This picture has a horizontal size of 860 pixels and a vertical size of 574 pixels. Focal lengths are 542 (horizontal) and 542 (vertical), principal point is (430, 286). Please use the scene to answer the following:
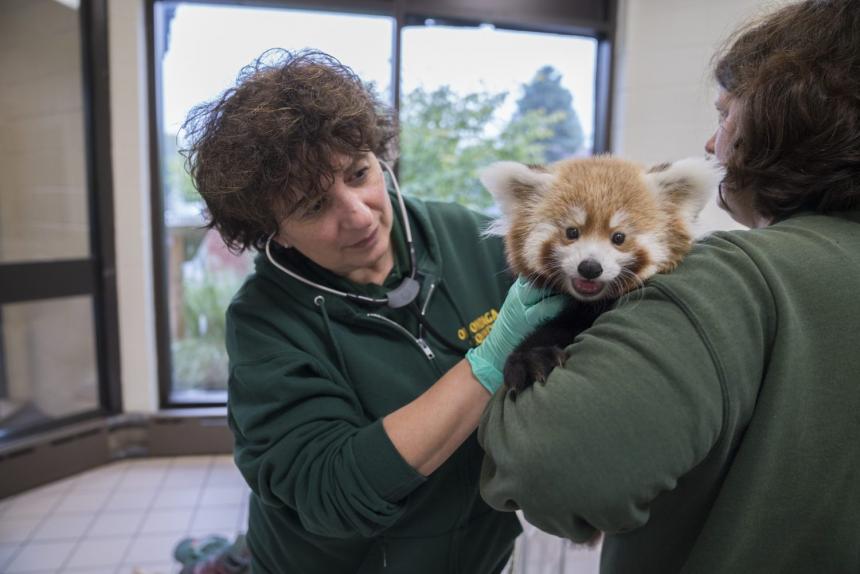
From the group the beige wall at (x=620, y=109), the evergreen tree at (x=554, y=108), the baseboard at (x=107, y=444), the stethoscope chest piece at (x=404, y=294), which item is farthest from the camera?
the evergreen tree at (x=554, y=108)

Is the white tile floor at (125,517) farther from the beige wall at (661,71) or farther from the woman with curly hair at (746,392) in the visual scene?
the beige wall at (661,71)

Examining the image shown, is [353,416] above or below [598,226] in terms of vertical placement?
below

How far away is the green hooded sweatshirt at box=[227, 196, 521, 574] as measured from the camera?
3.19ft

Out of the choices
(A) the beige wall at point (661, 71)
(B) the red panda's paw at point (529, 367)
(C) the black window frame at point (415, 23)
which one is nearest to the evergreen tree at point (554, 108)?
(C) the black window frame at point (415, 23)

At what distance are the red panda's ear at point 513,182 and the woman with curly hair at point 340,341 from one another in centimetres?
16

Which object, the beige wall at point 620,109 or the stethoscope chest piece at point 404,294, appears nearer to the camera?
the stethoscope chest piece at point 404,294

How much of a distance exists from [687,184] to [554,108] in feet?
9.20

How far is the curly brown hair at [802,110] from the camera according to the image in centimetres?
65

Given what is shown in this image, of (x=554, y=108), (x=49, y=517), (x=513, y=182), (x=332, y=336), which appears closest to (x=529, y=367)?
(x=513, y=182)

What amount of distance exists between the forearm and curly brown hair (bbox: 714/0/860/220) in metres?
0.52

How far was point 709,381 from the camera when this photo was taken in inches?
21.9

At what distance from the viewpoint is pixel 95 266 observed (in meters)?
3.11

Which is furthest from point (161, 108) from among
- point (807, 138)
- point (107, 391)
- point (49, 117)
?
point (807, 138)

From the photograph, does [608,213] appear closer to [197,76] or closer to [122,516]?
[122,516]
